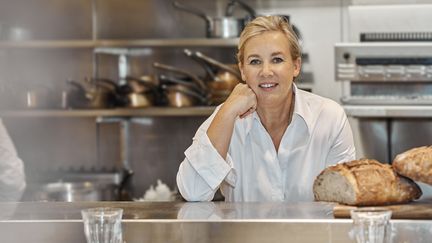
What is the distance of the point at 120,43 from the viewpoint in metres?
3.62

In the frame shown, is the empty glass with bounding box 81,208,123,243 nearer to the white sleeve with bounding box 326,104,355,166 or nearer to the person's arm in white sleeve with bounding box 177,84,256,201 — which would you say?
the person's arm in white sleeve with bounding box 177,84,256,201

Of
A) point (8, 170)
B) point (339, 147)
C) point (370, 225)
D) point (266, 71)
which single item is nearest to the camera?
point (370, 225)

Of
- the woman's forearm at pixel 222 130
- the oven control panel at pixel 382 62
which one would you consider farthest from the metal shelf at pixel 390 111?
the woman's forearm at pixel 222 130

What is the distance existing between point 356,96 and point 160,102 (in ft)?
3.32

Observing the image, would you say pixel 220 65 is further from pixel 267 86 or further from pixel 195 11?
pixel 267 86

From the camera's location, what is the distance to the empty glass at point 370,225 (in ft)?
3.91

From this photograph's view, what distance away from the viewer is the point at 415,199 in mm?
1499

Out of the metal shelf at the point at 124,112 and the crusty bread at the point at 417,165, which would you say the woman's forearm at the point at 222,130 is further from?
the metal shelf at the point at 124,112

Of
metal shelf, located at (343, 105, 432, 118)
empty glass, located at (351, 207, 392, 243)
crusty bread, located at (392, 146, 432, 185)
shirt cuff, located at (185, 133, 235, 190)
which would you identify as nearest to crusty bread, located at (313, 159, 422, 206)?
crusty bread, located at (392, 146, 432, 185)

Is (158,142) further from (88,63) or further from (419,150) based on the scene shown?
(419,150)

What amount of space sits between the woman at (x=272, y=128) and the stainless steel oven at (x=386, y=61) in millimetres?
1368

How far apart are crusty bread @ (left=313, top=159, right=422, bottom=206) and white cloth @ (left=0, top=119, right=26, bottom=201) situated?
5.73ft

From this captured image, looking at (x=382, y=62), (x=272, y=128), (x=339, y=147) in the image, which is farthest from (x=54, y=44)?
(x=339, y=147)

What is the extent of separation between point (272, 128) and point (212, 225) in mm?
787
